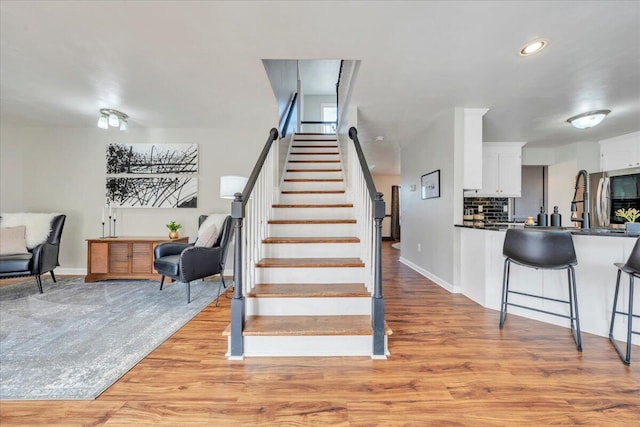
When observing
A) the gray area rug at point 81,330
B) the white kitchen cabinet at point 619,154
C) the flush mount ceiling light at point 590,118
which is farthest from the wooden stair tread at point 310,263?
the white kitchen cabinet at point 619,154

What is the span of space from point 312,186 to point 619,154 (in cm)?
530

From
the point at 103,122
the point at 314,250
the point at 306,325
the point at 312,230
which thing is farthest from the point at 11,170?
the point at 306,325

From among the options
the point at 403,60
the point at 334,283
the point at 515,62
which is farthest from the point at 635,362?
the point at 403,60

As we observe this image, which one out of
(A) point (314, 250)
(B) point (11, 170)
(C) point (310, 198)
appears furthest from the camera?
(B) point (11, 170)

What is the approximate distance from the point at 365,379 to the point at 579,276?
2.14 metres

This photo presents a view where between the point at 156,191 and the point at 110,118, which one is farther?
the point at 156,191

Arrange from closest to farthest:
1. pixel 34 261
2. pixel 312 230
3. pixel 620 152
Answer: pixel 312 230, pixel 34 261, pixel 620 152

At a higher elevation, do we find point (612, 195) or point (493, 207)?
point (612, 195)

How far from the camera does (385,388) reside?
1608 mm

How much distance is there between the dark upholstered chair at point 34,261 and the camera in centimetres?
333

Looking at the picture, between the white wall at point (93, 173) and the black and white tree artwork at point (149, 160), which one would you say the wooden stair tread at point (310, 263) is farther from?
the black and white tree artwork at point (149, 160)

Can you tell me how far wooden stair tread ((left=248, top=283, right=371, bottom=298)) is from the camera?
2.15 meters

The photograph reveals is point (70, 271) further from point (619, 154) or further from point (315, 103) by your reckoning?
point (619, 154)

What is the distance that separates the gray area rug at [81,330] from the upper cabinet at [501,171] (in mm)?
4765
